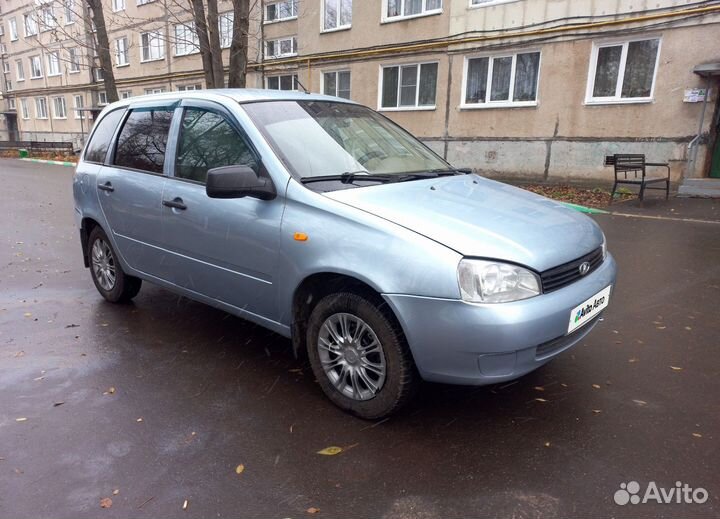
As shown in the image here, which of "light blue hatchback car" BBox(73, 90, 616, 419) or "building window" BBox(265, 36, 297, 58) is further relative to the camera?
"building window" BBox(265, 36, 297, 58)

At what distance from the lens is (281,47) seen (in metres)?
A: 23.0

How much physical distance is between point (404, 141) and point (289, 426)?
7.58ft

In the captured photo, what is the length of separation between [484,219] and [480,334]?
0.68m

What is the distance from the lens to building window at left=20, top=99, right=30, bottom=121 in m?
41.8

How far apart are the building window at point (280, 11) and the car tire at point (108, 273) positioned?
20.0 m

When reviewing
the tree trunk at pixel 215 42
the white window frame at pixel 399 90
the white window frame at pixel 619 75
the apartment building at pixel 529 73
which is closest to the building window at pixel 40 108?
the apartment building at pixel 529 73

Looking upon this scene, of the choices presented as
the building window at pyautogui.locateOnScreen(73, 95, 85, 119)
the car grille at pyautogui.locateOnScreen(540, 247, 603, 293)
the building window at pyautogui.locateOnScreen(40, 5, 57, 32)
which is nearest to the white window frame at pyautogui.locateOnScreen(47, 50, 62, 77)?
the building window at pyautogui.locateOnScreen(40, 5, 57, 32)

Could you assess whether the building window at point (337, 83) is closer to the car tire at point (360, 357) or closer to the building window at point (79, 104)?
the car tire at point (360, 357)

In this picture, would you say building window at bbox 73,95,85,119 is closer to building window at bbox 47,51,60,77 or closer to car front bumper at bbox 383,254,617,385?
building window at bbox 47,51,60,77

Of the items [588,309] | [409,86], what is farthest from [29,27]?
[588,309]

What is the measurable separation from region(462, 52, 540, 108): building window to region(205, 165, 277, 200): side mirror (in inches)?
524

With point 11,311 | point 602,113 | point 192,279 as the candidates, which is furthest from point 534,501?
point 602,113

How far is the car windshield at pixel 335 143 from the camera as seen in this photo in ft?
10.4

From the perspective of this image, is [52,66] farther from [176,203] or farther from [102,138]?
[176,203]
